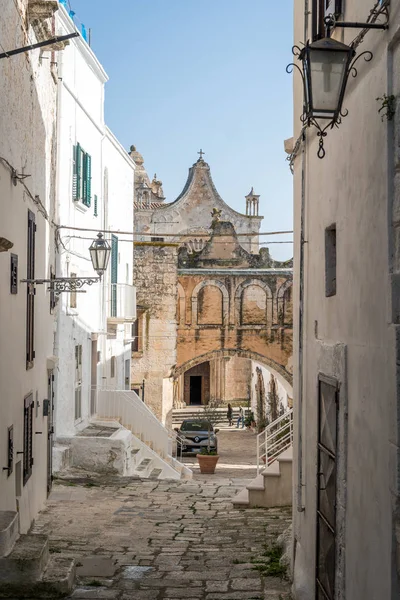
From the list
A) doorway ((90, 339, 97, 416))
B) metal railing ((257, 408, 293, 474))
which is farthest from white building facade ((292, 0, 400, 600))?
doorway ((90, 339, 97, 416))

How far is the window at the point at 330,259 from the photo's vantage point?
275 inches

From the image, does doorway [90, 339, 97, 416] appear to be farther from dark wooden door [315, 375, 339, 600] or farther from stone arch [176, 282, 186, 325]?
dark wooden door [315, 375, 339, 600]

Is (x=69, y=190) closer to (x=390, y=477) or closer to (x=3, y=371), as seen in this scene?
(x=3, y=371)

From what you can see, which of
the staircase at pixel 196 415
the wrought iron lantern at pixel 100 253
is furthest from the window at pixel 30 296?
the staircase at pixel 196 415

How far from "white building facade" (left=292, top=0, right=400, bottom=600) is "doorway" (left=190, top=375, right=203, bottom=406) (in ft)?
134

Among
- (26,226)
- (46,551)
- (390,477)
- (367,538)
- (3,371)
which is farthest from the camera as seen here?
(26,226)

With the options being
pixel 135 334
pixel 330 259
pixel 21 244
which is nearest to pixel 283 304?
pixel 135 334

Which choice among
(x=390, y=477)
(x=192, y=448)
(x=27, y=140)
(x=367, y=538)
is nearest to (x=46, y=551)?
(x=367, y=538)

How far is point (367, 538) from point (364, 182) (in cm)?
226

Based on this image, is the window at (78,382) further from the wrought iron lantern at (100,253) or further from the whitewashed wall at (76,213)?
the wrought iron lantern at (100,253)

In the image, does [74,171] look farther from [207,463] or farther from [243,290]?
[243,290]

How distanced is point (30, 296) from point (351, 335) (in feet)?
20.3

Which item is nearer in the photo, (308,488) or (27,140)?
(308,488)

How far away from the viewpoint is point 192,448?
30438 millimetres
